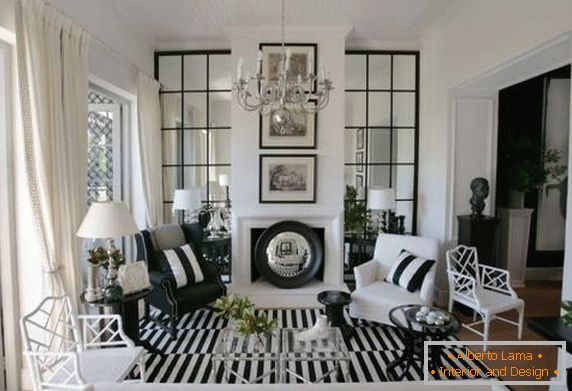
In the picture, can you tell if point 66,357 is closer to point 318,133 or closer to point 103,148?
point 103,148

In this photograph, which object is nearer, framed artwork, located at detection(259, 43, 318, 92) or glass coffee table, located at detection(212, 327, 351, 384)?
glass coffee table, located at detection(212, 327, 351, 384)

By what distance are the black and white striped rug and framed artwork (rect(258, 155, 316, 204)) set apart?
1.52 m

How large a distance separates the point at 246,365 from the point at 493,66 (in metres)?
3.73

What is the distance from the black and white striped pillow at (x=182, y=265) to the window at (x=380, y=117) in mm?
2452

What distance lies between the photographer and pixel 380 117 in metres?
5.36

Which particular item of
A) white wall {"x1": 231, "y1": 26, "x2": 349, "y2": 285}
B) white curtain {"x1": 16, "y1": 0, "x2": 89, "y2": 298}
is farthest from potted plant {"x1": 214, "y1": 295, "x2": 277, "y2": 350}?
white wall {"x1": 231, "y1": 26, "x2": 349, "y2": 285}

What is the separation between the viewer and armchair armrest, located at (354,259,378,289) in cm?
429

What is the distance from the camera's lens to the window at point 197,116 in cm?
532

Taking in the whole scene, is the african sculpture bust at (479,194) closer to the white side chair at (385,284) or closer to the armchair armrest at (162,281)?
the white side chair at (385,284)

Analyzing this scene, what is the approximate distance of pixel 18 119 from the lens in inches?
108

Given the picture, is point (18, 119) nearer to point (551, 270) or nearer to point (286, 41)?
point (286, 41)

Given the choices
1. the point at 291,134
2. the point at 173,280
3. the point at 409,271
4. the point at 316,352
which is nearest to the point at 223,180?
the point at 291,134

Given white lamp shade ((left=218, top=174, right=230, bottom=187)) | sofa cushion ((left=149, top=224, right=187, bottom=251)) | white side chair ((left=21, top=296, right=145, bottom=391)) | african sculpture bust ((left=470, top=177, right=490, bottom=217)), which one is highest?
white lamp shade ((left=218, top=174, right=230, bottom=187))

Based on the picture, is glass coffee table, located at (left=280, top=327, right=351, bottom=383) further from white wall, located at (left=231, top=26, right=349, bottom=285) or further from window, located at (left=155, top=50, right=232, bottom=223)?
window, located at (left=155, top=50, right=232, bottom=223)
